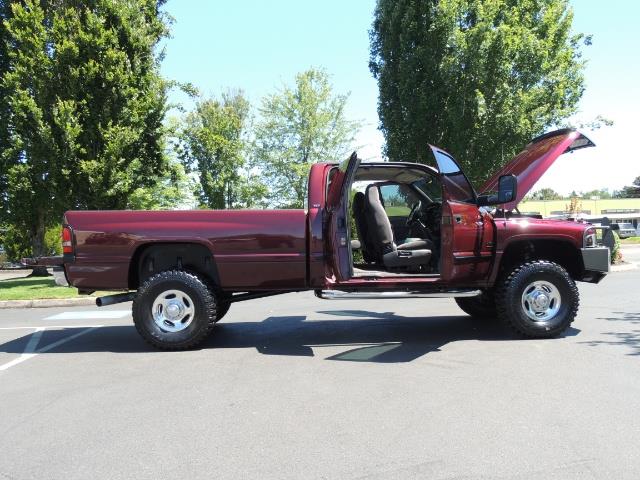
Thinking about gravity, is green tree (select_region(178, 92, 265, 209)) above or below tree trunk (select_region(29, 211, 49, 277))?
above

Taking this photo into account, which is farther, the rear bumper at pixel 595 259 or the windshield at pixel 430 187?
the windshield at pixel 430 187

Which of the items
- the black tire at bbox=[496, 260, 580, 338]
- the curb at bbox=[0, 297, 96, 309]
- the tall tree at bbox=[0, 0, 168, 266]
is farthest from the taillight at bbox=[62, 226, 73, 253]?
the tall tree at bbox=[0, 0, 168, 266]

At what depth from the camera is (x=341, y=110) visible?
106ft

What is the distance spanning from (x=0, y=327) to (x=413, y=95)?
14444mm

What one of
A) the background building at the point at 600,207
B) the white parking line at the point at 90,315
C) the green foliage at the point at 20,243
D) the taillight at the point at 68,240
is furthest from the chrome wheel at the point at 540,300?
the background building at the point at 600,207

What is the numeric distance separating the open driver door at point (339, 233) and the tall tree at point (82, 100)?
32.8 ft

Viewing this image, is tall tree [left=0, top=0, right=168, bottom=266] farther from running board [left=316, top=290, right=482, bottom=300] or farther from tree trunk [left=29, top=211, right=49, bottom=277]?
running board [left=316, top=290, right=482, bottom=300]

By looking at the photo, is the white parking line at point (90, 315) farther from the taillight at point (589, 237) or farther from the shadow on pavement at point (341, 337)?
the taillight at point (589, 237)

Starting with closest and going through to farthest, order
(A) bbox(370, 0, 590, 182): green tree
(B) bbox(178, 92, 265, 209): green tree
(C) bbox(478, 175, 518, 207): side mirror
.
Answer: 1. (C) bbox(478, 175, 518, 207): side mirror
2. (A) bbox(370, 0, 590, 182): green tree
3. (B) bbox(178, 92, 265, 209): green tree

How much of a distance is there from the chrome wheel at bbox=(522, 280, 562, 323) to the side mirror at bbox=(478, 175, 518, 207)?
105 cm

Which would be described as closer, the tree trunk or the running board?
the running board

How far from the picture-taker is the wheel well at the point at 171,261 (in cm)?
618

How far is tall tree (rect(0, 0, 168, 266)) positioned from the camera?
45.6 ft

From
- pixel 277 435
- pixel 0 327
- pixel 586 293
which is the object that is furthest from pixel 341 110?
pixel 277 435
